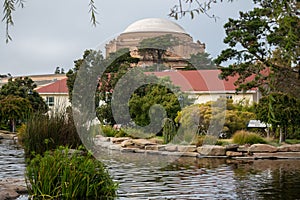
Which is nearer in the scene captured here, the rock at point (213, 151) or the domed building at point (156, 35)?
the rock at point (213, 151)

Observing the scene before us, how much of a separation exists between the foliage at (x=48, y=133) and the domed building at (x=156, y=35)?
58.2ft

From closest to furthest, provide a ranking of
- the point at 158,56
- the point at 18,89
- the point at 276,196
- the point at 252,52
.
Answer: the point at 276,196
the point at 252,52
the point at 18,89
the point at 158,56

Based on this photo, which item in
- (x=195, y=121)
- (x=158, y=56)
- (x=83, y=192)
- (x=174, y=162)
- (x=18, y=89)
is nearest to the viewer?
(x=83, y=192)

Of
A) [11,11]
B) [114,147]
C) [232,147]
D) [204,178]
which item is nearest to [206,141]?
[232,147]

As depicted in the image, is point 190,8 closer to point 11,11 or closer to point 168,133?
point 11,11

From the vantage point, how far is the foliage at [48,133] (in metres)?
12.8

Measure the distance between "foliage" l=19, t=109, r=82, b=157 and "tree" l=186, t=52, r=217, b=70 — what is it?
83.2ft

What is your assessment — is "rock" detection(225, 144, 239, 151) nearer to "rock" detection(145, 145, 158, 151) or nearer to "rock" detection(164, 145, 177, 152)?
"rock" detection(164, 145, 177, 152)

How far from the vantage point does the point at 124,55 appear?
30.4 meters

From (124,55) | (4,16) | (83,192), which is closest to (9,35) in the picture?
(4,16)

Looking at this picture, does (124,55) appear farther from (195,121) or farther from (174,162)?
(174,162)

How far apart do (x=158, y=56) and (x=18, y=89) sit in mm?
10458

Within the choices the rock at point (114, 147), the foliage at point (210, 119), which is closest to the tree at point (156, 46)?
the foliage at point (210, 119)

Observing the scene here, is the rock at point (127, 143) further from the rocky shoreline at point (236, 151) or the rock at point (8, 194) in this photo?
the rock at point (8, 194)
